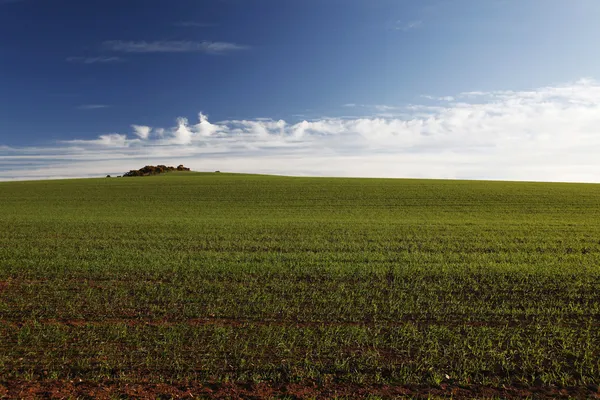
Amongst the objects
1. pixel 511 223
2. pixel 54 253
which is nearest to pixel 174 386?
pixel 54 253

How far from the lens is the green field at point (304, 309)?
687 cm

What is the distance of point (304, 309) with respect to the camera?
9.88m

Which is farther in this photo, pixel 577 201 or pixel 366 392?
pixel 577 201

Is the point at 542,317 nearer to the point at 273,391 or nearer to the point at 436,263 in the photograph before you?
the point at 436,263

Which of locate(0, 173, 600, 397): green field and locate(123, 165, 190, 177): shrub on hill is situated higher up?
locate(123, 165, 190, 177): shrub on hill

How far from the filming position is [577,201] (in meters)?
36.7

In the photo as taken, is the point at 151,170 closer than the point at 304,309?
No

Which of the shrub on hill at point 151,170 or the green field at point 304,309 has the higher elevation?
the shrub on hill at point 151,170

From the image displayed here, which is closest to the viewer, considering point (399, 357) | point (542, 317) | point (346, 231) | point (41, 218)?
point (399, 357)

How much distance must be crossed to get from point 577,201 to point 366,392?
133 ft

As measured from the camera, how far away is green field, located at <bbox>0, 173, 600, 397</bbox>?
271 inches

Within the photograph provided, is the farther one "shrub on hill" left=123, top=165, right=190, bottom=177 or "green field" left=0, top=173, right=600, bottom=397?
"shrub on hill" left=123, top=165, right=190, bottom=177

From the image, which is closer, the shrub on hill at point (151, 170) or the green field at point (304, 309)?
the green field at point (304, 309)

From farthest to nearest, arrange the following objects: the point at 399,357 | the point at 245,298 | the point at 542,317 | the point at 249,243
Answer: the point at 249,243 → the point at 245,298 → the point at 542,317 → the point at 399,357
